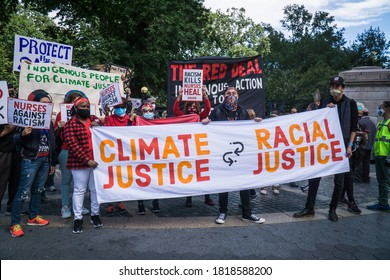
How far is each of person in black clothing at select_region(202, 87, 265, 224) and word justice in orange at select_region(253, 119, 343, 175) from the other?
0.41m

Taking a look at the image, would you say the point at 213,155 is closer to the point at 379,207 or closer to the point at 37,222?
the point at 37,222

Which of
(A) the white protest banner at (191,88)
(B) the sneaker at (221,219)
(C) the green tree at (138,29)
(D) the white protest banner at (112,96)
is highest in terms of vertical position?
(C) the green tree at (138,29)

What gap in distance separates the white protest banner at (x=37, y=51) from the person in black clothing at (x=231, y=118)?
3985 mm

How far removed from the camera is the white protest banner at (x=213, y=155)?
4.69 meters

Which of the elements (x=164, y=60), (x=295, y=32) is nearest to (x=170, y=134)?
(x=164, y=60)

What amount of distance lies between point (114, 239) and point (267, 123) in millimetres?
3025

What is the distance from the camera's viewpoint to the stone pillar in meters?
13.6

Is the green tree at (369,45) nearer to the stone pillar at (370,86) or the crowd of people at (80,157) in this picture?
the stone pillar at (370,86)

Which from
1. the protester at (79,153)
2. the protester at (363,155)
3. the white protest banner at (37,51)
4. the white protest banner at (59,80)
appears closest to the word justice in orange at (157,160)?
the protester at (79,153)

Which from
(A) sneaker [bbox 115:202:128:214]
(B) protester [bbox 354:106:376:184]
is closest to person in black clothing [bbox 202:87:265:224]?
(A) sneaker [bbox 115:202:128:214]

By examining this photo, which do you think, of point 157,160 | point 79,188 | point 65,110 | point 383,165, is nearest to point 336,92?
point 383,165

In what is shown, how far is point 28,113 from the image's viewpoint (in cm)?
425

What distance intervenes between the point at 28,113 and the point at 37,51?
2.88 m

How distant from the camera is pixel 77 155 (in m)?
4.35
